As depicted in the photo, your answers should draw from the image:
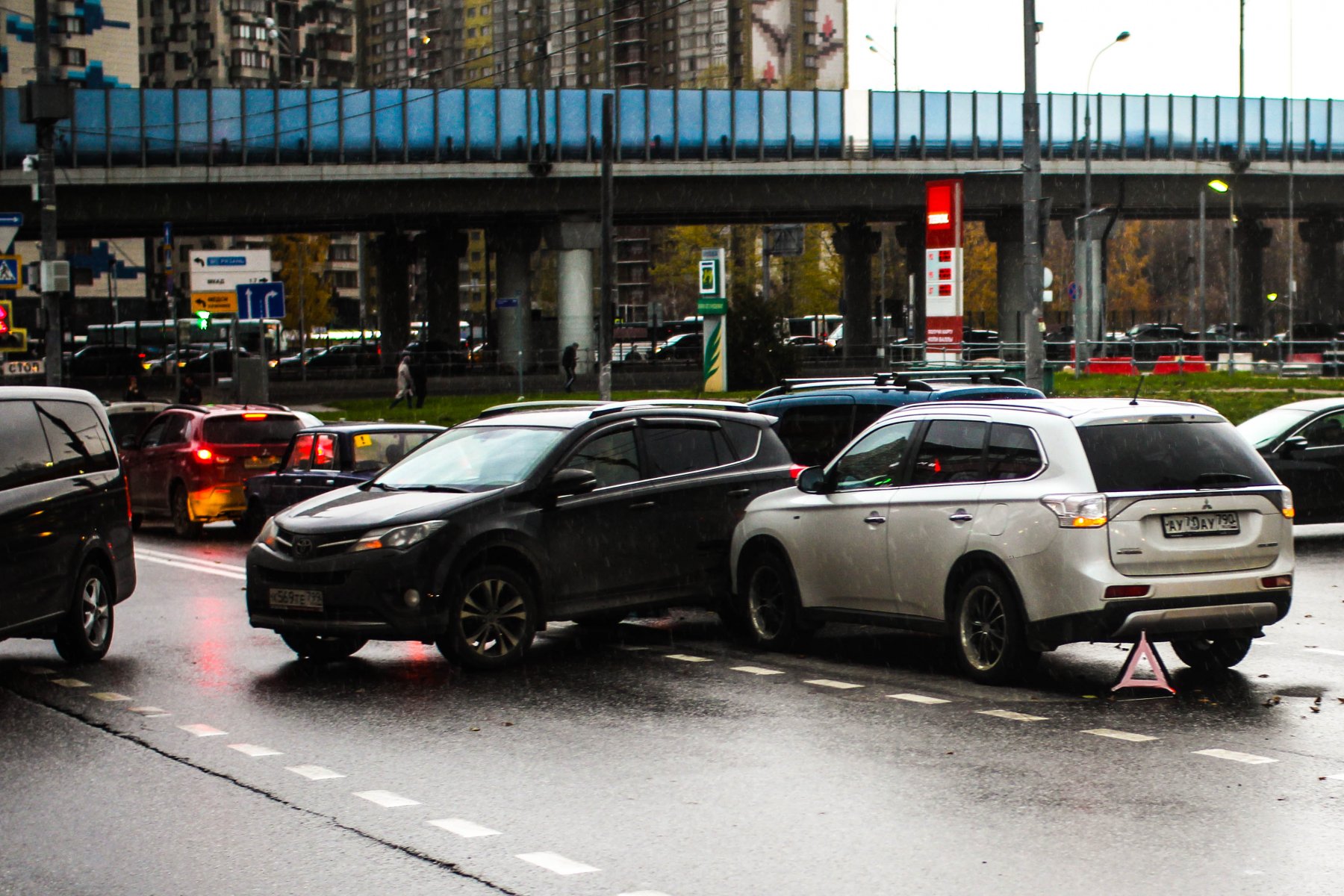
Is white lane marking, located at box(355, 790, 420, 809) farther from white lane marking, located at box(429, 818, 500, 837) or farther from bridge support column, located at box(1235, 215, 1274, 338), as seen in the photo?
bridge support column, located at box(1235, 215, 1274, 338)

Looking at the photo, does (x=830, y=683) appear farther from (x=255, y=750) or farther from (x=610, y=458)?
(x=255, y=750)

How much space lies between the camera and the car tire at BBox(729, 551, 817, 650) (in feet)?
39.7

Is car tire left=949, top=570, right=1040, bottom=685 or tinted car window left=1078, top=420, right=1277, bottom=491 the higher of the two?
tinted car window left=1078, top=420, right=1277, bottom=491

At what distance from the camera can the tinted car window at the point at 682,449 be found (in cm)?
1272

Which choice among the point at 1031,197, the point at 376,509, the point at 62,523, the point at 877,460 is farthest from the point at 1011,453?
the point at 1031,197

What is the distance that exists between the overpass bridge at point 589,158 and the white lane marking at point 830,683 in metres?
44.0

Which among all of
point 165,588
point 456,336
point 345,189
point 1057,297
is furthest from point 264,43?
point 165,588

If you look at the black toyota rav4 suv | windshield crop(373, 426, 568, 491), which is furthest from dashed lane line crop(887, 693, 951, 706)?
windshield crop(373, 426, 568, 491)

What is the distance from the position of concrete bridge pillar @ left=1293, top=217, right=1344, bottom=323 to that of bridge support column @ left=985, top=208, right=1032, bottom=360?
1867 centimetres

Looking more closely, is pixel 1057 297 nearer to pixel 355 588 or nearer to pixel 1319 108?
pixel 1319 108

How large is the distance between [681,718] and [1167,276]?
5512 inches

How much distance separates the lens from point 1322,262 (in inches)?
3140

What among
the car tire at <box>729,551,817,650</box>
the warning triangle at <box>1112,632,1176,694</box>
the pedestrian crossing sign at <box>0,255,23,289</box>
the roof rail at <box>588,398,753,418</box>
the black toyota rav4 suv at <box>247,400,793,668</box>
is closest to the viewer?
the warning triangle at <box>1112,632,1176,694</box>

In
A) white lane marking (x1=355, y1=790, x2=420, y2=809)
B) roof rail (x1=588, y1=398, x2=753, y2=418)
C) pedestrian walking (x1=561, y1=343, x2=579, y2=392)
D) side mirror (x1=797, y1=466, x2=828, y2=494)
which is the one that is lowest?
white lane marking (x1=355, y1=790, x2=420, y2=809)
